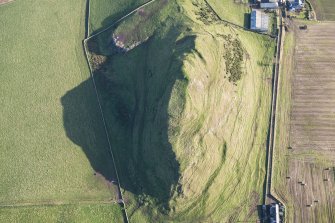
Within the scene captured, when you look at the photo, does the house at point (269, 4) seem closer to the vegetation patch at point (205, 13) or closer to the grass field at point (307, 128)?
the grass field at point (307, 128)

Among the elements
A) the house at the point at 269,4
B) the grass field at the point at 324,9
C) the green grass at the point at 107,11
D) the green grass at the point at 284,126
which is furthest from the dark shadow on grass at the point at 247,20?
the green grass at the point at 107,11

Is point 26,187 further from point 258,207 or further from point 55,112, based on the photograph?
point 258,207

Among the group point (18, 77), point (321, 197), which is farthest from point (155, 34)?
point (321, 197)

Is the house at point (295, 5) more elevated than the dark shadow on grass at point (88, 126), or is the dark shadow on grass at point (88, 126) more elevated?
the house at point (295, 5)

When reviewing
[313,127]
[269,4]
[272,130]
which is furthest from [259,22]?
[313,127]

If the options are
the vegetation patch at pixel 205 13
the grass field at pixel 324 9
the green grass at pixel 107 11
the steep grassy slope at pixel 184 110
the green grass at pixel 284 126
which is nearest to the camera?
the steep grassy slope at pixel 184 110

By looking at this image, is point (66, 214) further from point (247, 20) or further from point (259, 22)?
point (259, 22)

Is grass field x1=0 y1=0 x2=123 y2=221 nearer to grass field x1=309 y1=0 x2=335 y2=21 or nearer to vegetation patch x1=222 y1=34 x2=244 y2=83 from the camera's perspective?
vegetation patch x1=222 y1=34 x2=244 y2=83
